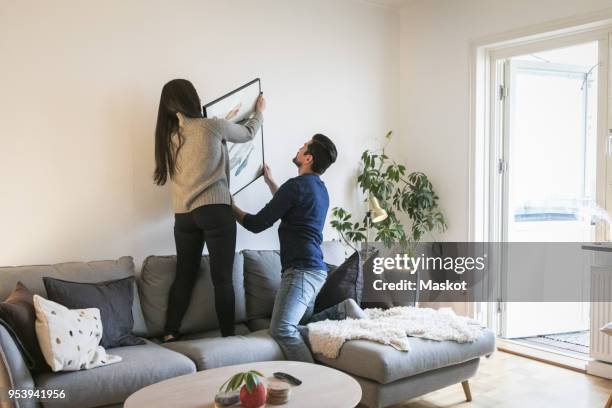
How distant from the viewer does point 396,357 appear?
2.83m

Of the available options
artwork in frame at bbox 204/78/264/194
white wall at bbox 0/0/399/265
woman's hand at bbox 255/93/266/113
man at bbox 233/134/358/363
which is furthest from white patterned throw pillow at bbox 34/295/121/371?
woman's hand at bbox 255/93/266/113

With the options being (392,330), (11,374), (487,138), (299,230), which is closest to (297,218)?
(299,230)

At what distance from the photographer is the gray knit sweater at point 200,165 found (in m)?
3.15

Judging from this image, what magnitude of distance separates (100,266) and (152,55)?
1.31 m

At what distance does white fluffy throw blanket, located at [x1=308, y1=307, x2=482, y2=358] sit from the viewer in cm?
299

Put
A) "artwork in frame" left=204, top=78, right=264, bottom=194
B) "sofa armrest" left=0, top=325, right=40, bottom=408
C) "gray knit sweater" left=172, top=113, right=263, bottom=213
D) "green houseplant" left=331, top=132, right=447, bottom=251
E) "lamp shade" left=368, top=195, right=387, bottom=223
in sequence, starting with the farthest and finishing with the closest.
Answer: "green houseplant" left=331, top=132, right=447, bottom=251, "lamp shade" left=368, top=195, right=387, bottom=223, "artwork in frame" left=204, top=78, right=264, bottom=194, "gray knit sweater" left=172, top=113, right=263, bottom=213, "sofa armrest" left=0, top=325, right=40, bottom=408

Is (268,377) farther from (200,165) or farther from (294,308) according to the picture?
(200,165)

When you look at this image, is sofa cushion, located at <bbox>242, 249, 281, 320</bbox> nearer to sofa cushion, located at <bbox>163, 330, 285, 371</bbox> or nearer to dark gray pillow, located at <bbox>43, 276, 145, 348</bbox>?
sofa cushion, located at <bbox>163, 330, 285, 371</bbox>

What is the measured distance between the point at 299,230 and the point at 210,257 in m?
0.50

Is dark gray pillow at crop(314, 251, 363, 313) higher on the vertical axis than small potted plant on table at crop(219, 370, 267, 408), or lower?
higher

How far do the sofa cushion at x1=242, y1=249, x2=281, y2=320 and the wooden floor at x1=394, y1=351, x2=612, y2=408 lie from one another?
3.03 ft

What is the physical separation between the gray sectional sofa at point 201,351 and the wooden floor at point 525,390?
255 mm

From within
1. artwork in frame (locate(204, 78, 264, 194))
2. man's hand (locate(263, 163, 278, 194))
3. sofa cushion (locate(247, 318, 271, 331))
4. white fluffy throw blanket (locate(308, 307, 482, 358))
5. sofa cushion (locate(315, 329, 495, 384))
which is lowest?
sofa cushion (locate(315, 329, 495, 384))

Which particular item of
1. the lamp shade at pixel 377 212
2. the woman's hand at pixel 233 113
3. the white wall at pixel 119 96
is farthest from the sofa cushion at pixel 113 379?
the lamp shade at pixel 377 212
